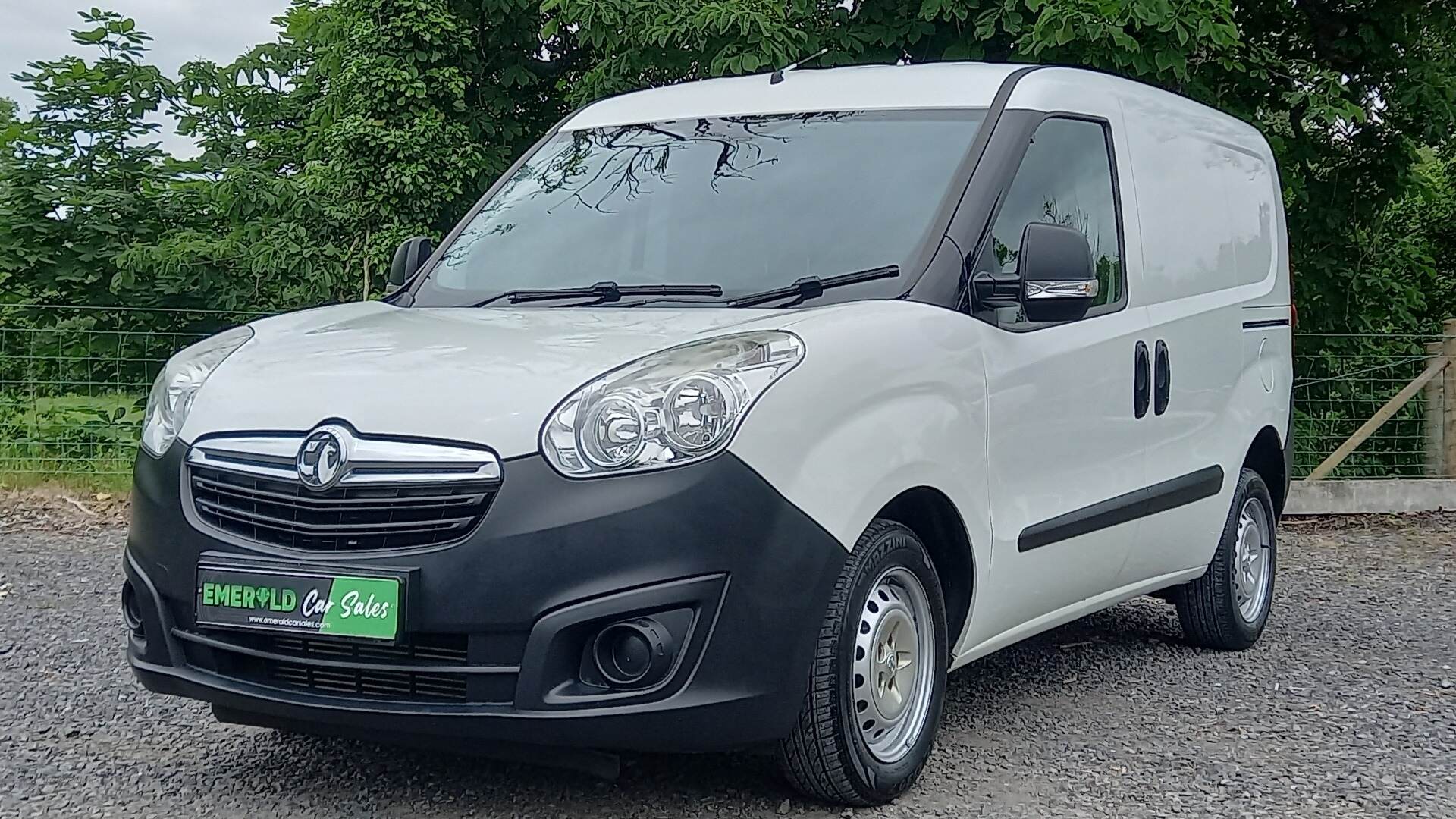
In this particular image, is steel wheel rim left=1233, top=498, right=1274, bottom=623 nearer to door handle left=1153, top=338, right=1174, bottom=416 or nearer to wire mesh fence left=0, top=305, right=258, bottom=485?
door handle left=1153, top=338, right=1174, bottom=416

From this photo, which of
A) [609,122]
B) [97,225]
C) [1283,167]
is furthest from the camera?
[97,225]

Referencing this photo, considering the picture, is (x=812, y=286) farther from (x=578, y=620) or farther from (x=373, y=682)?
(x=373, y=682)

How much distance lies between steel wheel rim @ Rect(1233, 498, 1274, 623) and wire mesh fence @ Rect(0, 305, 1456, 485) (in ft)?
16.2

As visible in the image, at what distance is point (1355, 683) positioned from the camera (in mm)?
5641

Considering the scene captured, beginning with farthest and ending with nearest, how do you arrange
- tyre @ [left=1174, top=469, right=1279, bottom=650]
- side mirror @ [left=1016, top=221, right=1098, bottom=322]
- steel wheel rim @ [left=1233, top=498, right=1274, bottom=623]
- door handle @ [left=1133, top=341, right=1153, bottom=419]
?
steel wheel rim @ [left=1233, top=498, right=1274, bottom=623] < tyre @ [left=1174, top=469, right=1279, bottom=650] < door handle @ [left=1133, top=341, right=1153, bottom=419] < side mirror @ [left=1016, top=221, right=1098, bottom=322]

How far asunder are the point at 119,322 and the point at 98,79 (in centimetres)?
296

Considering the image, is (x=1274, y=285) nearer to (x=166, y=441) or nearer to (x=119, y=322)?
(x=166, y=441)

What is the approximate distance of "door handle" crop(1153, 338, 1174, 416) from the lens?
514 centimetres

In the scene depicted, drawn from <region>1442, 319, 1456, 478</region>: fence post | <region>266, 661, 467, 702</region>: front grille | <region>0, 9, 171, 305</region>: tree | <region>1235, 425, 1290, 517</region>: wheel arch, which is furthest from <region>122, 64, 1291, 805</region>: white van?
<region>0, 9, 171, 305</region>: tree

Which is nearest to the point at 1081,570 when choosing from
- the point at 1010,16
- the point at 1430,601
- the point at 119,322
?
the point at 1430,601

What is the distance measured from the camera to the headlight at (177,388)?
3.88 meters

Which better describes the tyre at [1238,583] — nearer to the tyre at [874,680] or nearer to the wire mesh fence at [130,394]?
the tyre at [874,680]

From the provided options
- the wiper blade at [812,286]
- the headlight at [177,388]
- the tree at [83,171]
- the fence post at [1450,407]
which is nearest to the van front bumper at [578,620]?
the headlight at [177,388]

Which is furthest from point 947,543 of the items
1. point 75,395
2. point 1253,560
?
point 75,395
